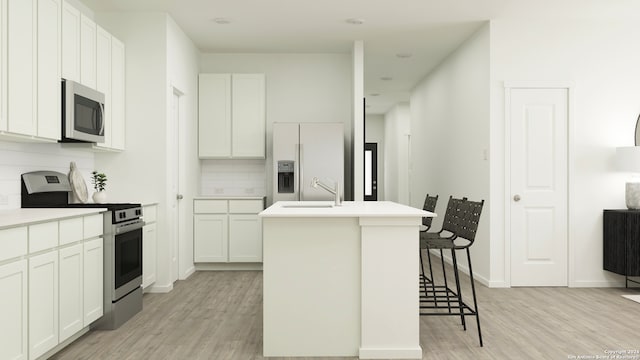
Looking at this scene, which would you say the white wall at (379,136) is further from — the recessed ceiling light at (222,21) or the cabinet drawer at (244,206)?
the recessed ceiling light at (222,21)

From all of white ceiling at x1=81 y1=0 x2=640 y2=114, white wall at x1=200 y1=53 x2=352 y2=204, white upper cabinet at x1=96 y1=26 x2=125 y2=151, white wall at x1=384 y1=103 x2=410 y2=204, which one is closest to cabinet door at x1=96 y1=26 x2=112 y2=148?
white upper cabinet at x1=96 y1=26 x2=125 y2=151

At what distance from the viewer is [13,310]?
2551 millimetres

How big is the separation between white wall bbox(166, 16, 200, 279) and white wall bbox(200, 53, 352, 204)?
0.86 metres

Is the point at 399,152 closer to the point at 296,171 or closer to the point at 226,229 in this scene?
the point at 296,171

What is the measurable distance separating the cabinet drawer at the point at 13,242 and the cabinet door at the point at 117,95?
2.15m

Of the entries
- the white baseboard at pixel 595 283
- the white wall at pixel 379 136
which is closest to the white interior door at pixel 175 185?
the white baseboard at pixel 595 283

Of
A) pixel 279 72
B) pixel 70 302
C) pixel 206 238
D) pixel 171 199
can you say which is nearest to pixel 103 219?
pixel 70 302

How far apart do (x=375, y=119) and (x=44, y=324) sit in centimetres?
1097

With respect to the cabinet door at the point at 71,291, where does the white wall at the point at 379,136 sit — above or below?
above

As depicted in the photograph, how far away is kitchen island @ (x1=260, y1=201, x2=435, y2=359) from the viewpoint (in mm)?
3084

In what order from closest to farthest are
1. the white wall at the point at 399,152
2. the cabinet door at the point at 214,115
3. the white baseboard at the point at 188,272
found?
the white baseboard at the point at 188,272 → the cabinet door at the point at 214,115 → the white wall at the point at 399,152

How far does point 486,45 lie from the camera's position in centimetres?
539

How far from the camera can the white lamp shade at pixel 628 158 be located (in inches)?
189

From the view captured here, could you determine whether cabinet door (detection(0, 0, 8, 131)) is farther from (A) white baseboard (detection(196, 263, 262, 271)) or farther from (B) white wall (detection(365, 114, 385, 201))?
(B) white wall (detection(365, 114, 385, 201))
